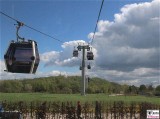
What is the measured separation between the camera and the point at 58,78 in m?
162

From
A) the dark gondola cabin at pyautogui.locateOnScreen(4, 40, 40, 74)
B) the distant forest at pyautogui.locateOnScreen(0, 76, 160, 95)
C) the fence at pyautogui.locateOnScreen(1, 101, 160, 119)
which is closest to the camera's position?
the dark gondola cabin at pyautogui.locateOnScreen(4, 40, 40, 74)

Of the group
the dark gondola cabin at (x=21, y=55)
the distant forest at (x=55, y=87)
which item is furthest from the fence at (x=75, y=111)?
the distant forest at (x=55, y=87)

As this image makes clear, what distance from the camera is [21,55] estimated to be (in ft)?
45.3

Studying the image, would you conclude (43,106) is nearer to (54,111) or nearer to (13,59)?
(54,111)

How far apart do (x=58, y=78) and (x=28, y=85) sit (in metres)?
31.6

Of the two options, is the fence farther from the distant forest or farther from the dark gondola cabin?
the distant forest

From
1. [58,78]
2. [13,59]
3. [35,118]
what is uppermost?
[58,78]

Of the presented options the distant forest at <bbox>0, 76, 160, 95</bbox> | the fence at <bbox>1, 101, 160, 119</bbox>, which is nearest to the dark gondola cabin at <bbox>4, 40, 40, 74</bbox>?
the fence at <bbox>1, 101, 160, 119</bbox>

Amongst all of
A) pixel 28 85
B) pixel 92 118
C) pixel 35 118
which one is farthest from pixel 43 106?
pixel 28 85

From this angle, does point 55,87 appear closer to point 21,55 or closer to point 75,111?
point 75,111

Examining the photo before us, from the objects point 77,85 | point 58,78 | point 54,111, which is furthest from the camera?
point 58,78

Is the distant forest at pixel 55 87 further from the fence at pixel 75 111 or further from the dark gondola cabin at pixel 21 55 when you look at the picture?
the dark gondola cabin at pixel 21 55

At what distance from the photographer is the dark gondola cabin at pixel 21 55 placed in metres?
13.8

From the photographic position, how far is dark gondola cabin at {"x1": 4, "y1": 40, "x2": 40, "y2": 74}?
1376 cm
